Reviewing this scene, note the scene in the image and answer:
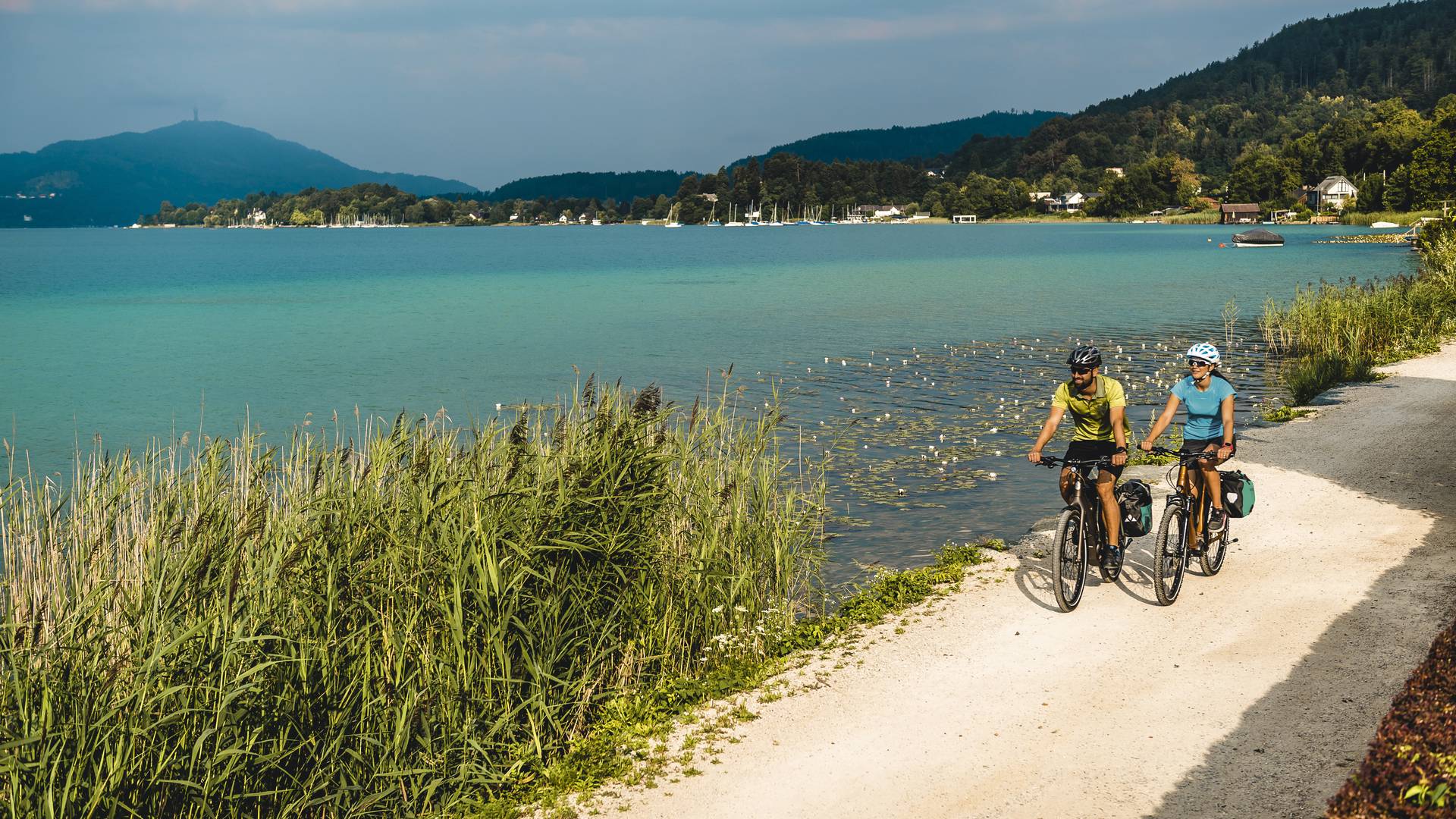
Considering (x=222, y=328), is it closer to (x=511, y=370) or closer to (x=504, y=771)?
(x=511, y=370)

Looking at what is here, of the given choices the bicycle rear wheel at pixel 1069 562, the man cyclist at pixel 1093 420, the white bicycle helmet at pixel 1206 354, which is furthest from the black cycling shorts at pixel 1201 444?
the bicycle rear wheel at pixel 1069 562

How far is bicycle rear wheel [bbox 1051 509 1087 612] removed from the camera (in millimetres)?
9742

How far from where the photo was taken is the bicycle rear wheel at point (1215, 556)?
10805mm

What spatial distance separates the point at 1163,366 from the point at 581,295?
39.2 meters

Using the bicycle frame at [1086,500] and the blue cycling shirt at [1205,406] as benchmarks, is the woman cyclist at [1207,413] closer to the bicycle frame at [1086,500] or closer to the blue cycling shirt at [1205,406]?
the blue cycling shirt at [1205,406]

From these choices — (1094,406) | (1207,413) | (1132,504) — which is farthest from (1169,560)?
(1094,406)

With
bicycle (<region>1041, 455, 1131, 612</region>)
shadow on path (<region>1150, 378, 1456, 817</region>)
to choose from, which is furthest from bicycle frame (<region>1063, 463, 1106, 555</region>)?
shadow on path (<region>1150, 378, 1456, 817</region>)

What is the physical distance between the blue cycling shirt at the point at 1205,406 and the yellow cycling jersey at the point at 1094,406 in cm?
77

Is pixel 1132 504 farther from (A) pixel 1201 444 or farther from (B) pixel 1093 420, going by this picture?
(B) pixel 1093 420

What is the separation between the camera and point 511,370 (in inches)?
1352

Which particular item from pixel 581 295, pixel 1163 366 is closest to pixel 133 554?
Result: pixel 1163 366

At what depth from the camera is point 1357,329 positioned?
2809 centimetres

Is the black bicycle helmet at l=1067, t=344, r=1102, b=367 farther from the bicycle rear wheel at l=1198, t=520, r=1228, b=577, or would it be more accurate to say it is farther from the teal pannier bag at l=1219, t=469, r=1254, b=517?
the bicycle rear wheel at l=1198, t=520, r=1228, b=577

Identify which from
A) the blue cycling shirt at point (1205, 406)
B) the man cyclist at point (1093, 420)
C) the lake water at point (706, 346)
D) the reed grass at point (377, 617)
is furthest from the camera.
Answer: the lake water at point (706, 346)
